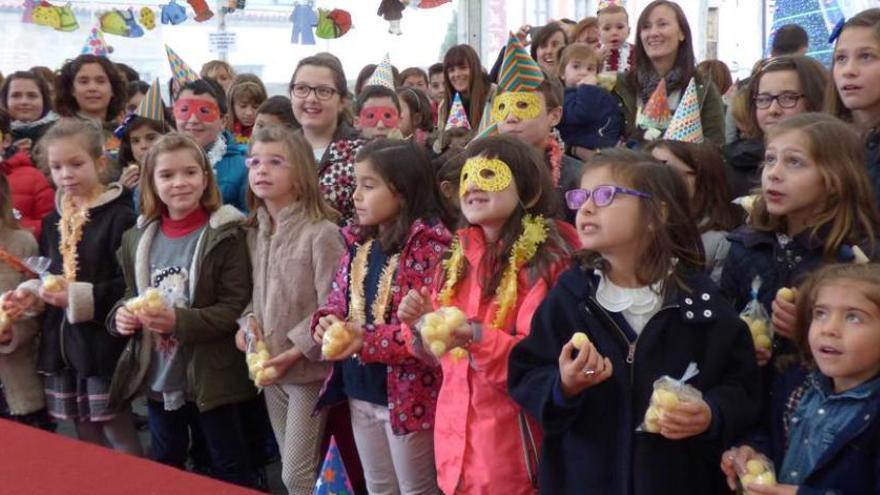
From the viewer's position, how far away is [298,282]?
10.4 ft

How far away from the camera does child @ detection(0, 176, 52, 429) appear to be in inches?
149

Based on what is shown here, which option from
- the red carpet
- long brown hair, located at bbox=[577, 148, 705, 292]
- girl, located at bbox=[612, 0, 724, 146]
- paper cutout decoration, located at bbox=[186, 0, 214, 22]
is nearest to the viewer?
the red carpet

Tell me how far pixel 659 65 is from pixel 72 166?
8.38 feet

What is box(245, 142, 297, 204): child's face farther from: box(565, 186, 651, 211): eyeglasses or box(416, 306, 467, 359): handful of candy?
box(565, 186, 651, 211): eyeglasses

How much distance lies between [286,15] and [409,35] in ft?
3.81

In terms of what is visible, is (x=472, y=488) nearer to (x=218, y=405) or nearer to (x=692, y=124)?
(x=218, y=405)

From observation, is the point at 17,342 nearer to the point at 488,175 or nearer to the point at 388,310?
the point at 388,310

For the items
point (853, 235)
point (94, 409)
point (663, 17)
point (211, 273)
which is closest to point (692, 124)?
point (663, 17)

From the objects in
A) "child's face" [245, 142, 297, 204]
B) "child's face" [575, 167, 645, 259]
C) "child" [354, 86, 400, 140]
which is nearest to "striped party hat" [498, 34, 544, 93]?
"child's face" [245, 142, 297, 204]

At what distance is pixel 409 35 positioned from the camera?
27.1 ft

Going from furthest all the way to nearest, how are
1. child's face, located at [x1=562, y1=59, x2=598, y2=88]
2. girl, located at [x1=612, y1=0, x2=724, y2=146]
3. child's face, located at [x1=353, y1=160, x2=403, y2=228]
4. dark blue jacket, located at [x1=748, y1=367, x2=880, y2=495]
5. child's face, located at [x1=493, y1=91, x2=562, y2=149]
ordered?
child's face, located at [x1=562, y1=59, x2=598, y2=88] → girl, located at [x1=612, y1=0, x2=724, y2=146] → child's face, located at [x1=493, y1=91, x2=562, y2=149] → child's face, located at [x1=353, y1=160, x2=403, y2=228] → dark blue jacket, located at [x1=748, y1=367, x2=880, y2=495]

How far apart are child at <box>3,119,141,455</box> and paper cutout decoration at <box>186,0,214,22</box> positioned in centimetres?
449

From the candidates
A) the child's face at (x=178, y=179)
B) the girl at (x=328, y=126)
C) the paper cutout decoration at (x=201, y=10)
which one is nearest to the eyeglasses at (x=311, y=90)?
the girl at (x=328, y=126)

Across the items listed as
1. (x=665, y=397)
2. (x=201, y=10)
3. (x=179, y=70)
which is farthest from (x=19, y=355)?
(x=201, y=10)
